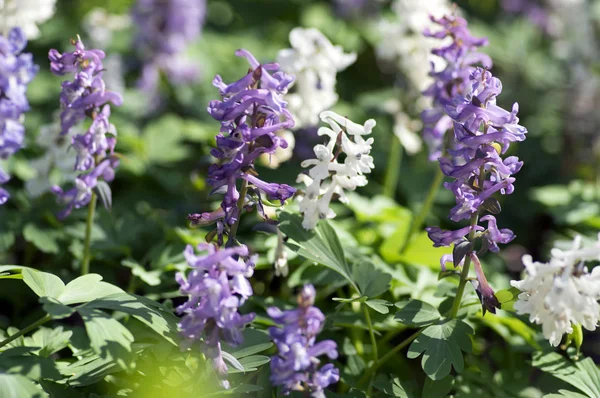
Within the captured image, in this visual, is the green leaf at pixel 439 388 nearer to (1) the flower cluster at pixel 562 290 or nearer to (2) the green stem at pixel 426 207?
(1) the flower cluster at pixel 562 290

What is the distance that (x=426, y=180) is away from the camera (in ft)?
14.8

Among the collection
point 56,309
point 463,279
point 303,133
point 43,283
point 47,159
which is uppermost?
point 56,309

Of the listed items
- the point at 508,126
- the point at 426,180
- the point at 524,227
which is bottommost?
the point at 524,227

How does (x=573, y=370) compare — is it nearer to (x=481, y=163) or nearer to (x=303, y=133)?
(x=481, y=163)

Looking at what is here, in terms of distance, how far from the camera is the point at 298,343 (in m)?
1.80

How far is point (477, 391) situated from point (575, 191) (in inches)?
78.5

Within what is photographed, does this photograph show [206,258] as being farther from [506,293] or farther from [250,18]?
[250,18]

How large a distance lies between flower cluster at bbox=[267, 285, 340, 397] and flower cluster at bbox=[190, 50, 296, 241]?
0.52m

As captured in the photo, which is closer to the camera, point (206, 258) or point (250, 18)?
Result: point (206, 258)

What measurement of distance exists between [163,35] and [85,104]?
2823 mm

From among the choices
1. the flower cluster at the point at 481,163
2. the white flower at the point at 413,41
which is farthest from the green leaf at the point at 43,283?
the white flower at the point at 413,41

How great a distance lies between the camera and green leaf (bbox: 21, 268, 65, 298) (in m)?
2.10

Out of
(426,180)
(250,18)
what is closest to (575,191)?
(426,180)

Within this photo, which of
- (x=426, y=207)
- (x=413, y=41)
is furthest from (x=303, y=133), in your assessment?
(x=426, y=207)
